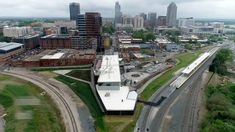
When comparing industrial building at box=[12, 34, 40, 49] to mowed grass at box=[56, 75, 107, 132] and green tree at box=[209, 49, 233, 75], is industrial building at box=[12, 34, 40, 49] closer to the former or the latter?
mowed grass at box=[56, 75, 107, 132]

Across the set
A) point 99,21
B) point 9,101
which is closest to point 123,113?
point 9,101

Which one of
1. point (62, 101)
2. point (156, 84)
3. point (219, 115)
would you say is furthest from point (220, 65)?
point (62, 101)

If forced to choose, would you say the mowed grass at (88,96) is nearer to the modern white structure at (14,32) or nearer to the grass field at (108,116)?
the grass field at (108,116)

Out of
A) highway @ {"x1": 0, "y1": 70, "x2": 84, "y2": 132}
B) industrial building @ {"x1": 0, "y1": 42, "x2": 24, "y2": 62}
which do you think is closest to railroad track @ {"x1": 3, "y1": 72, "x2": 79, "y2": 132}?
highway @ {"x1": 0, "y1": 70, "x2": 84, "y2": 132}

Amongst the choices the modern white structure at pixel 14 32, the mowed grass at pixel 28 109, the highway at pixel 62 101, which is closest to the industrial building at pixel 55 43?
the modern white structure at pixel 14 32

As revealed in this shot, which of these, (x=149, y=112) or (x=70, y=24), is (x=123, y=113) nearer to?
(x=149, y=112)
